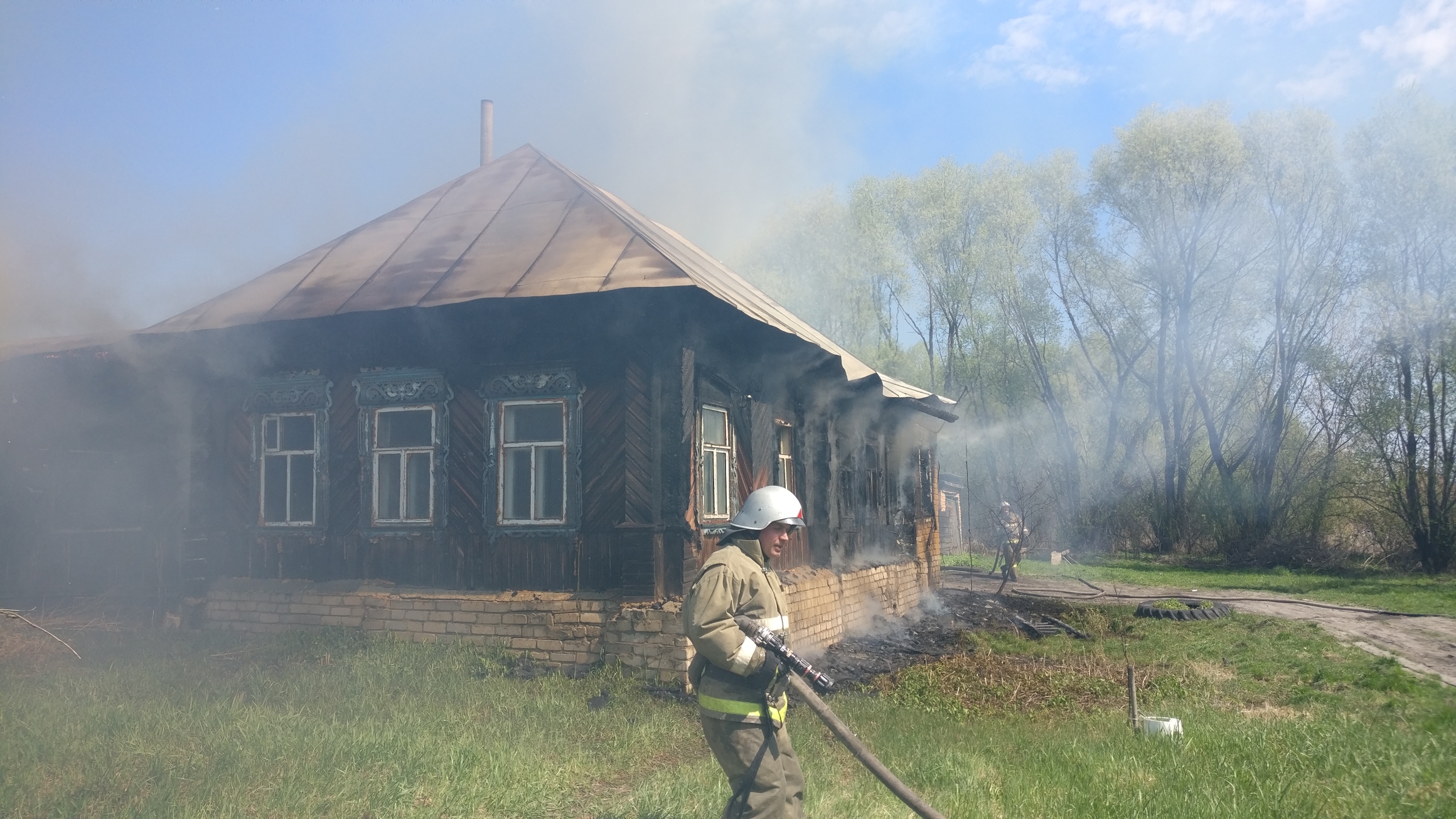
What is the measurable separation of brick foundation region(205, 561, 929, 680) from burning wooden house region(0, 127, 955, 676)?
0.08 ft

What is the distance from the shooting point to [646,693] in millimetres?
7832

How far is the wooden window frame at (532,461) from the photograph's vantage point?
29.2ft

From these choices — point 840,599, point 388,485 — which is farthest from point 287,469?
point 840,599

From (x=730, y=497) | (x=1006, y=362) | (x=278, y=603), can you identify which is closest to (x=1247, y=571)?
(x=1006, y=362)

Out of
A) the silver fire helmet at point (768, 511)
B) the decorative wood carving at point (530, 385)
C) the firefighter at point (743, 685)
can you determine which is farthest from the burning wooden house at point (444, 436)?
the firefighter at point (743, 685)

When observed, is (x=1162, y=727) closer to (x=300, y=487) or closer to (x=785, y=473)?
(x=785, y=473)

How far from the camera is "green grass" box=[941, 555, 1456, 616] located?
Result: 16.5 m

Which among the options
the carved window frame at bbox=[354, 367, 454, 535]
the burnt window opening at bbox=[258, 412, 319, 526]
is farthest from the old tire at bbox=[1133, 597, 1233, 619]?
the burnt window opening at bbox=[258, 412, 319, 526]

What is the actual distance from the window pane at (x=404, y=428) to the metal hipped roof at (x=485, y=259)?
129 centimetres

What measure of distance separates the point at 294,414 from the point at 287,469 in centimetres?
64

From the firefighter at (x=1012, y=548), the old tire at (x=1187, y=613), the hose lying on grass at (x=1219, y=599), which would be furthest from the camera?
the firefighter at (x=1012, y=548)

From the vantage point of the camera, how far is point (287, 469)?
33.1ft

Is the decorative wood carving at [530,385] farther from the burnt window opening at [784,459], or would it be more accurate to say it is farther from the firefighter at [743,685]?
the firefighter at [743,685]

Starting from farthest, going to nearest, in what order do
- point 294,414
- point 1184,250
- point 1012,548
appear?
point 1184,250 < point 1012,548 < point 294,414
